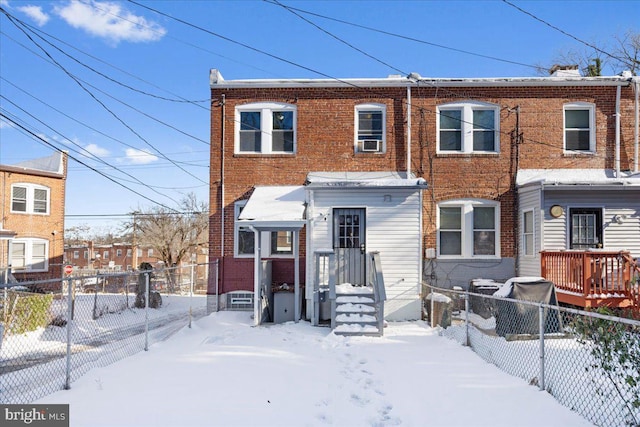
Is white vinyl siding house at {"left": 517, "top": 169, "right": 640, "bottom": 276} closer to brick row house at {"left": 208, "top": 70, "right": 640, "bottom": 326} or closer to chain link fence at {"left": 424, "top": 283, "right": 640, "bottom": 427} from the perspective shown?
brick row house at {"left": 208, "top": 70, "right": 640, "bottom": 326}

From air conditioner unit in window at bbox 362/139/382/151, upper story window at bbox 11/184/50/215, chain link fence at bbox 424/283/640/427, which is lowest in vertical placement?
chain link fence at bbox 424/283/640/427

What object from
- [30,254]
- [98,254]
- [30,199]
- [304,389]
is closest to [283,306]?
[304,389]

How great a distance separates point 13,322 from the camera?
11156mm

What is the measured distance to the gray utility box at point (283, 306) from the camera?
37.0 feet

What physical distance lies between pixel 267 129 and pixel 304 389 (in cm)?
982

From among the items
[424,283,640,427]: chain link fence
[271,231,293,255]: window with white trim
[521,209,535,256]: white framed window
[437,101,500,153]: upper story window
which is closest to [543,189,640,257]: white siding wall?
[521,209,535,256]: white framed window

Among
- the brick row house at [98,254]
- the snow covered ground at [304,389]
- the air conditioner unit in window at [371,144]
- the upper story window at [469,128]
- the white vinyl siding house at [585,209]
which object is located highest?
the upper story window at [469,128]

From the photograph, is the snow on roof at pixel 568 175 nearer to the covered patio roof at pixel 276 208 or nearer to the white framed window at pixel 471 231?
the white framed window at pixel 471 231

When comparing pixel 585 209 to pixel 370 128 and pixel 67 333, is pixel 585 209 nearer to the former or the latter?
pixel 370 128

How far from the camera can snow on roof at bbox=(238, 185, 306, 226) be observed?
442 inches

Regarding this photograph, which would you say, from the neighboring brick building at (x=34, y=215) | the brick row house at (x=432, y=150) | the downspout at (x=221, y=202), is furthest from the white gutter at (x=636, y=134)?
the neighboring brick building at (x=34, y=215)

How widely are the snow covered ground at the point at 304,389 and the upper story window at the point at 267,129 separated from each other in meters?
7.21

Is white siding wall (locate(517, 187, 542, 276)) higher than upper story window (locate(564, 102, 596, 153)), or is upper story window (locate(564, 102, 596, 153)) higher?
upper story window (locate(564, 102, 596, 153))

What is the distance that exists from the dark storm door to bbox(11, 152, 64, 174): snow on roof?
62.7ft
